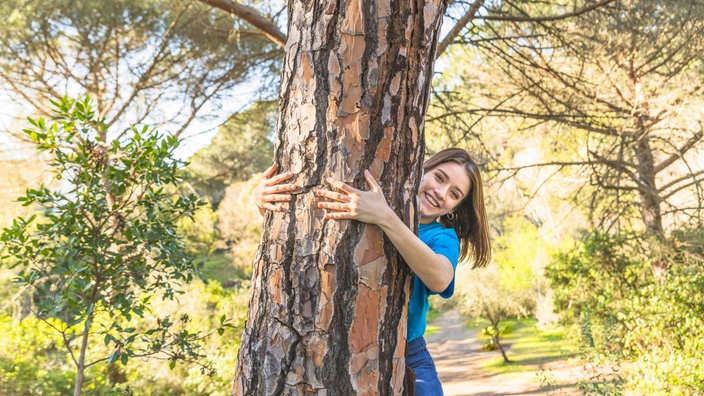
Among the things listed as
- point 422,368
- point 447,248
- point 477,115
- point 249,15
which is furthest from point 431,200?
point 477,115

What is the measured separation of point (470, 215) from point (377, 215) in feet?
2.84

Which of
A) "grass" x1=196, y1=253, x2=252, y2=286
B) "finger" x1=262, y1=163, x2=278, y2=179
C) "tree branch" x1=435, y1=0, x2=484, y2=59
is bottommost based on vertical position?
"finger" x1=262, y1=163, x2=278, y2=179

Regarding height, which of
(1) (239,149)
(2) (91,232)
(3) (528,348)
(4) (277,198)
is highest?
(1) (239,149)

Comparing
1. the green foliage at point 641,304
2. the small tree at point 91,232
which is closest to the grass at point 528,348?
the green foliage at point 641,304

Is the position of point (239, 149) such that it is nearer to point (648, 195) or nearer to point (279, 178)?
point (648, 195)

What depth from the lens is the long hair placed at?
2107 mm

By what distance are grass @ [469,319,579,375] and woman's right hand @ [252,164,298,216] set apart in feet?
29.9

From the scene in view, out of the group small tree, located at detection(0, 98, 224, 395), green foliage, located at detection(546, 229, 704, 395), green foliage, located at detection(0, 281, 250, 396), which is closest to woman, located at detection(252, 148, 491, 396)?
small tree, located at detection(0, 98, 224, 395)

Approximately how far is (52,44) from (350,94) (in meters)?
7.47

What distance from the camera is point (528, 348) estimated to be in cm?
1289

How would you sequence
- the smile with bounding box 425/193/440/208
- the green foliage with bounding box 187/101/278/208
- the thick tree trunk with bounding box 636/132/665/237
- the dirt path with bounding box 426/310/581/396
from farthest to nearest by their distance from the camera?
the dirt path with bounding box 426/310/581/396, the green foliage with bounding box 187/101/278/208, the thick tree trunk with bounding box 636/132/665/237, the smile with bounding box 425/193/440/208

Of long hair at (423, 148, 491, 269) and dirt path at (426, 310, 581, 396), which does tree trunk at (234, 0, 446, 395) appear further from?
dirt path at (426, 310, 581, 396)

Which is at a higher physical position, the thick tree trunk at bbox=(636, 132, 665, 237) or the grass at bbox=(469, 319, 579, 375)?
the thick tree trunk at bbox=(636, 132, 665, 237)

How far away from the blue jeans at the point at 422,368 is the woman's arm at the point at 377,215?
395 millimetres
